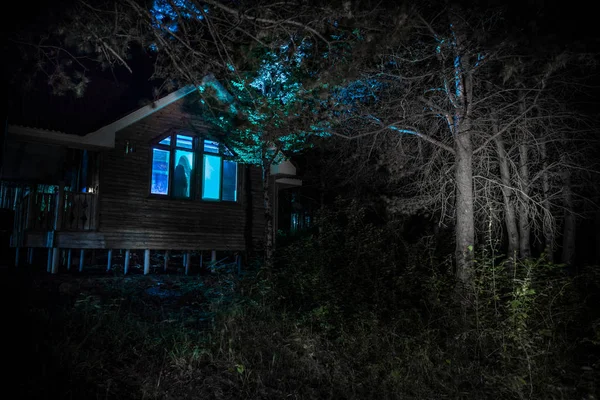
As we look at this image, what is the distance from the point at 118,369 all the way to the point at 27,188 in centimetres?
1754

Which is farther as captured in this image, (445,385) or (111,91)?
Result: (111,91)

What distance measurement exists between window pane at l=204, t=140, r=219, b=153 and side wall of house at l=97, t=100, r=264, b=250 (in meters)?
0.49

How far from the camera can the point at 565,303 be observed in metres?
6.11

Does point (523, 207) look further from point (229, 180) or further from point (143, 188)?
point (143, 188)

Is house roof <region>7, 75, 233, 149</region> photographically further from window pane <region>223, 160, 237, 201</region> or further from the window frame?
window pane <region>223, 160, 237, 201</region>

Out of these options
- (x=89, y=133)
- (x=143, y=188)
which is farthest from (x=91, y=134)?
(x=143, y=188)

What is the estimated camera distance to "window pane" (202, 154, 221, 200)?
44.8ft

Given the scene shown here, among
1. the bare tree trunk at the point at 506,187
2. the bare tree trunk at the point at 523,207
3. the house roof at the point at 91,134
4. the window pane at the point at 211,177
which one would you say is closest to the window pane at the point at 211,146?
the window pane at the point at 211,177

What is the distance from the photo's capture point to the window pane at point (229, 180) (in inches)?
Result: 556

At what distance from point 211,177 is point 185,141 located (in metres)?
1.45

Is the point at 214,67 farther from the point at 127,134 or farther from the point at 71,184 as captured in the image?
the point at 71,184

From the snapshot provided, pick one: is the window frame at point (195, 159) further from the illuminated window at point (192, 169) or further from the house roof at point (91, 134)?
the house roof at point (91, 134)

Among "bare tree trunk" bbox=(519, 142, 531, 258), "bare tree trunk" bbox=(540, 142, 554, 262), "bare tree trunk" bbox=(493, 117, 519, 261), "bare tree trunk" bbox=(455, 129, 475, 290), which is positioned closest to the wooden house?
"bare tree trunk" bbox=(493, 117, 519, 261)

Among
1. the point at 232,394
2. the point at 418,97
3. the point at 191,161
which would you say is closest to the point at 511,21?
the point at 418,97
